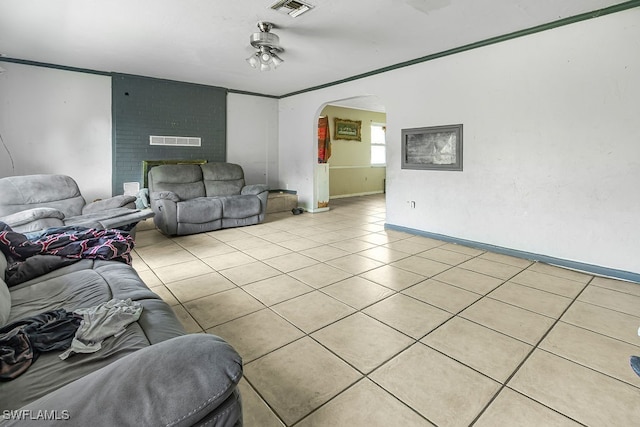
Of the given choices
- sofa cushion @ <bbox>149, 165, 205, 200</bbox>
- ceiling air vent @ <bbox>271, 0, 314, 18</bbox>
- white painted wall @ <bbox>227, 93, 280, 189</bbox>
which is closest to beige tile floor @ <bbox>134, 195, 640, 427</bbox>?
sofa cushion @ <bbox>149, 165, 205, 200</bbox>

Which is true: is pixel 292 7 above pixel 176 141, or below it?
above

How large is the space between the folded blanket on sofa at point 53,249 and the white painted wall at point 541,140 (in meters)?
3.76

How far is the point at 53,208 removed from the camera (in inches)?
141

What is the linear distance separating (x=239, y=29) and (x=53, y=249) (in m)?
2.72

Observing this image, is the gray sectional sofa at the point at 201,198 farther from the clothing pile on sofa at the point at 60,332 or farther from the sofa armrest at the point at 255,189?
the clothing pile on sofa at the point at 60,332

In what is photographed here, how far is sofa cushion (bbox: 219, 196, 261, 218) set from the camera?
16.6 feet

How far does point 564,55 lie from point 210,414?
418 centimetres

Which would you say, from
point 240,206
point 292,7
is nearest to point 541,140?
point 292,7

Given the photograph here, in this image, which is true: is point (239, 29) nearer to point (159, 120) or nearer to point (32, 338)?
point (159, 120)

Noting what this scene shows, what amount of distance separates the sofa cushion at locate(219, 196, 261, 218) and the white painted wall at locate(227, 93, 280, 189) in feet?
5.35

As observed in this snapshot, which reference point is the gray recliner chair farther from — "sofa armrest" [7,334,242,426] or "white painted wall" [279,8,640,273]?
"white painted wall" [279,8,640,273]

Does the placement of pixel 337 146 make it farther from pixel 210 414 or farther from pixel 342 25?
pixel 210 414

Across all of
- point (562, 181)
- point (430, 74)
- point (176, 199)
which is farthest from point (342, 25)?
point (176, 199)

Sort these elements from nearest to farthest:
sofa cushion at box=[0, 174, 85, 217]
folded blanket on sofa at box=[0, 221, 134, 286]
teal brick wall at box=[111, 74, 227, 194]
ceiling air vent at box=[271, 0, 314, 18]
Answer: folded blanket on sofa at box=[0, 221, 134, 286] < ceiling air vent at box=[271, 0, 314, 18] < sofa cushion at box=[0, 174, 85, 217] < teal brick wall at box=[111, 74, 227, 194]
